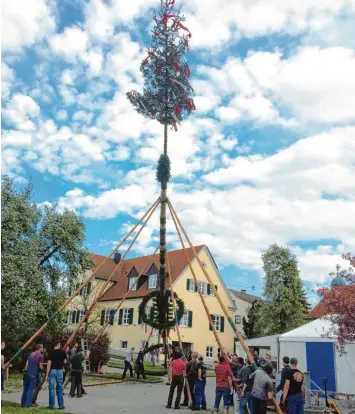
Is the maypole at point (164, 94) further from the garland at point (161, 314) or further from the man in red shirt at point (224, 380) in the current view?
the man in red shirt at point (224, 380)

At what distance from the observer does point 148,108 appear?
17859 millimetres

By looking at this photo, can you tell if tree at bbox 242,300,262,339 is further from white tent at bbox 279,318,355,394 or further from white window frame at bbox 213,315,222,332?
white tent at bbox 279,318,355,394

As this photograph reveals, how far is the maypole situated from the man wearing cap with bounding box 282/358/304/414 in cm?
832

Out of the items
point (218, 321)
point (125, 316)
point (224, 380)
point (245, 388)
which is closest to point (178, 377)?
point (224, 380)

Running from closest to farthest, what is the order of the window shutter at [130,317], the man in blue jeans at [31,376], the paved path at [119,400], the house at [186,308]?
1. the man in blue jeans at [31,376]
2. the paved path at [119,400]
3. the house at [186,308]
4. the window shutter at [130,317]

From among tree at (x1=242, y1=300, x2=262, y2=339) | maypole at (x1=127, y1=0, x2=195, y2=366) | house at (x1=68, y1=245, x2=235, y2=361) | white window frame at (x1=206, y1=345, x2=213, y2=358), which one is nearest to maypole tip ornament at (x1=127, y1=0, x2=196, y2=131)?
maypole at (x1=127, y1=0, x2=195, y2=366)

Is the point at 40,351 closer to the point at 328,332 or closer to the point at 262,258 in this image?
the point at 328,332

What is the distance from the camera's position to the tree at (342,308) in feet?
49.8

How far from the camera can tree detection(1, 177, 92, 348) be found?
68.3 feet

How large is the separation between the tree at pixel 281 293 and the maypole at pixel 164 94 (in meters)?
25.4

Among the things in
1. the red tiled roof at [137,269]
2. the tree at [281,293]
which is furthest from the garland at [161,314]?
the tree at [281,293]

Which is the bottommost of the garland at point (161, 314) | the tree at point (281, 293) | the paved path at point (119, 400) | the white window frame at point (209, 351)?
the paved path at point (119, 400)

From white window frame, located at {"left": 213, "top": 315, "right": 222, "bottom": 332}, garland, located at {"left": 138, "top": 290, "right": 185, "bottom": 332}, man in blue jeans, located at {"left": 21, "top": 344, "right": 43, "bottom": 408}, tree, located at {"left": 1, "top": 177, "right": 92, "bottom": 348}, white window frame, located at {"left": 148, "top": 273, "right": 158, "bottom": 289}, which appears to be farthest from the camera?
white window frame, located at {"left": 213, "top": 315, "right": 222, "bottom": 332}

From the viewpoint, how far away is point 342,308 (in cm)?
1535
